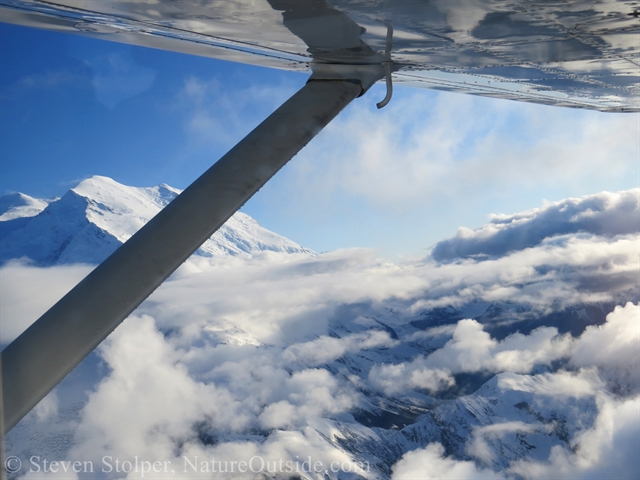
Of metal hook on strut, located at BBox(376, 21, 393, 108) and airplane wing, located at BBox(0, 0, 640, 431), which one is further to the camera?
metal hook on strut, located at BBox(376, 21, 393, 108)

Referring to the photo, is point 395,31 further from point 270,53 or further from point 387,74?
point 270,53

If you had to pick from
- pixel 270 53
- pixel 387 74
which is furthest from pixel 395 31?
pixel 270 53

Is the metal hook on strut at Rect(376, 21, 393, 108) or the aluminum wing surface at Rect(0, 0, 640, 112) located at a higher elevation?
the aluminum wing surface at Rect(0, 0, 640, 112)

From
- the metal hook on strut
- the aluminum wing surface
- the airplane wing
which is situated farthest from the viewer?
the metal hook on strut

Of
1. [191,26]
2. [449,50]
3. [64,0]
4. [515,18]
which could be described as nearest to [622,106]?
[449,50]

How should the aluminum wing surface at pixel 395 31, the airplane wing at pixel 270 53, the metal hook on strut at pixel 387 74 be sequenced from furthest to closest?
the metal hook on strut at pixel 387 74 < the aluminum wing surface at pixel 395 31 < the airplane wing at pixel 270 53

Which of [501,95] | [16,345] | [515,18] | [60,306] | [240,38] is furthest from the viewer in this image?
A: [501,95]

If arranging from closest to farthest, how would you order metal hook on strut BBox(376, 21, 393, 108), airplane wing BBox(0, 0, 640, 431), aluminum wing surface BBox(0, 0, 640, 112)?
1. airplane wing BBox(0, 0, 640, 431)
2. aluminum wing surface BBox(0, 0, 640, 112)
3. metal hook on strut BBox(376, 21, 393, 108)

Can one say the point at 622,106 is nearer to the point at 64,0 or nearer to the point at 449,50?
the point at 449,50
